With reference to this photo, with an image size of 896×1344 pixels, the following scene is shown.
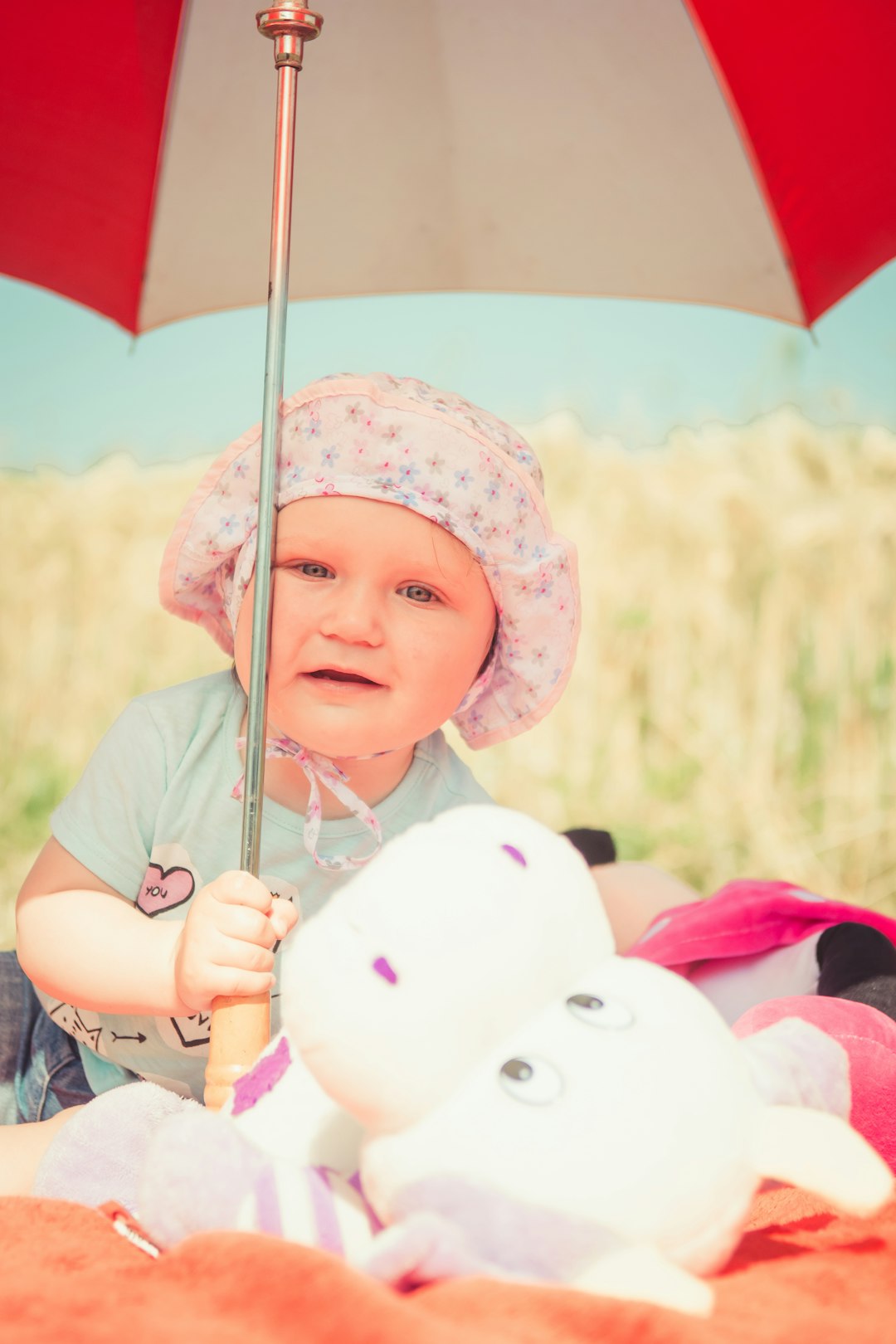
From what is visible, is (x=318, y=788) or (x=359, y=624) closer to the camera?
(x=359, y=624)

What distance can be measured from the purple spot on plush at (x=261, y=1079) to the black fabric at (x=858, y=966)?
57cm

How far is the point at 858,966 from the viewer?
3.78 feet

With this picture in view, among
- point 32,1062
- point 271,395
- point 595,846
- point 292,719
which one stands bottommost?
point 32,1062

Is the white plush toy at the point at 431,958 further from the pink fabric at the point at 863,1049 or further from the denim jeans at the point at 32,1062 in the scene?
the denim jeans at the point at 32,1062

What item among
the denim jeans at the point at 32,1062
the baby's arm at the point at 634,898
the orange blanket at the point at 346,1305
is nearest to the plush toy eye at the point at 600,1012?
the orange blanket at the point at 346,1305

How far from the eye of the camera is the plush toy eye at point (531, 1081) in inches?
22.1

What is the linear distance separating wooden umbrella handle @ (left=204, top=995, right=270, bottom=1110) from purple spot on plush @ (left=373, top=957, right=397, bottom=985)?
29 cm

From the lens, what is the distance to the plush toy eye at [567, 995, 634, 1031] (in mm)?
592

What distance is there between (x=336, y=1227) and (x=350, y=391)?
0.69 m

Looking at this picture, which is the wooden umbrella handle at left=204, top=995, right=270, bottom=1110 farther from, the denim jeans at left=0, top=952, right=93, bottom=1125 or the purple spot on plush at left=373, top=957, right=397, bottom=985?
the denim jeans at left=0, top=952, right=93, bottom=1125

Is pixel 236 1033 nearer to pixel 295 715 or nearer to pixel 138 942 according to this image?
pixel 138 942

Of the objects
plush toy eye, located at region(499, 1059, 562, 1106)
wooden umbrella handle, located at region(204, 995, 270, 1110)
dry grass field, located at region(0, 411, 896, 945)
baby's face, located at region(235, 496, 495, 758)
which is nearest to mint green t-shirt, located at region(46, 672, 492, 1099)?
baby's face, located at region(235, 496, 495, 758)

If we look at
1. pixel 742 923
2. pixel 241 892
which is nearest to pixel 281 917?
pixel 241 892

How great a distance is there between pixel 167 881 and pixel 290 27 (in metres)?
0.72
